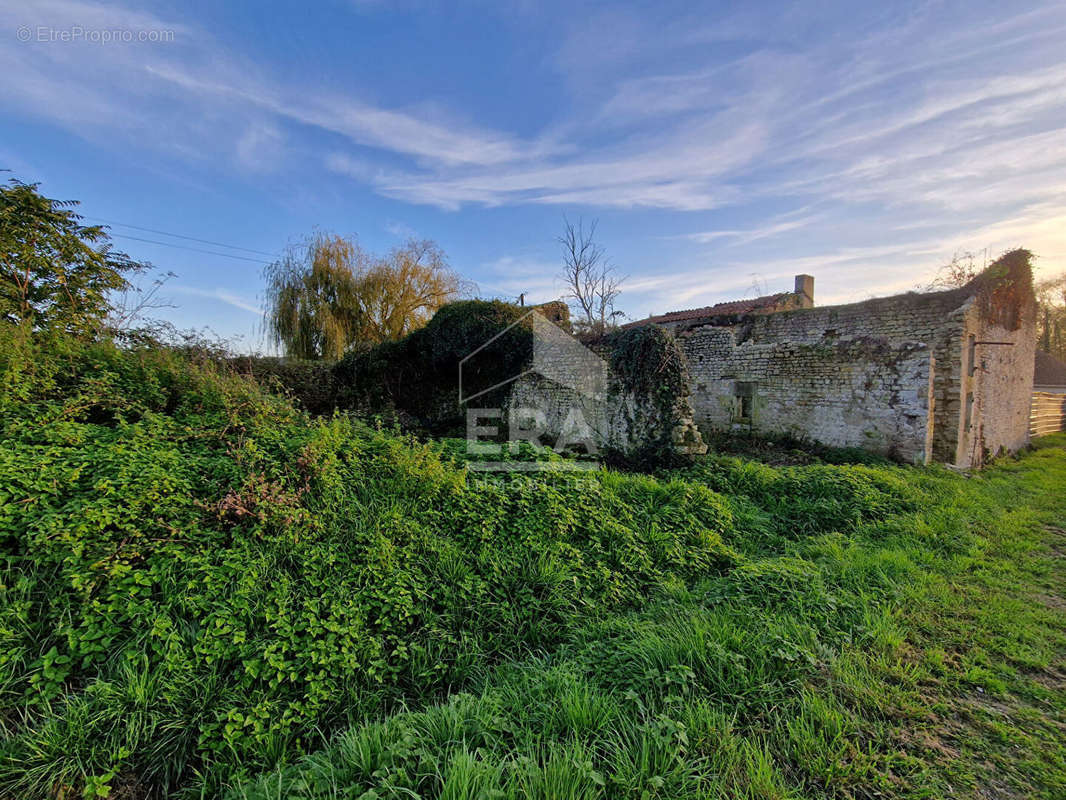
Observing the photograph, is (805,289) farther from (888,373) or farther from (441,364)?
(441,364)

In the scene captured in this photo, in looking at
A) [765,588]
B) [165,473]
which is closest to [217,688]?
[165,473]

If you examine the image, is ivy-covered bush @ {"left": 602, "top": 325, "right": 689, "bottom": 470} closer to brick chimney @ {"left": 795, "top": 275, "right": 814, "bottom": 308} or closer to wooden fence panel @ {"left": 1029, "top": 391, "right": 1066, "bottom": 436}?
brick chimney @ {"left": 795, "top": 275, "right": 814, "bottom": 308}

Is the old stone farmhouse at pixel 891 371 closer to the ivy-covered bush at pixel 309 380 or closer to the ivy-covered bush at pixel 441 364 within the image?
the ivy-covered bush at pixel 441 364

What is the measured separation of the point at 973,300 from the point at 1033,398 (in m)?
8.74

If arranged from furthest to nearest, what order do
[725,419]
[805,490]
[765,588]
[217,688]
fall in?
[725,419] < [805,490] < [765,588] < [217,688]

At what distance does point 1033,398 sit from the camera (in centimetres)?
1271

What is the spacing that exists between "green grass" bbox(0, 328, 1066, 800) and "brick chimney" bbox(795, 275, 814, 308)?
44.6 feet

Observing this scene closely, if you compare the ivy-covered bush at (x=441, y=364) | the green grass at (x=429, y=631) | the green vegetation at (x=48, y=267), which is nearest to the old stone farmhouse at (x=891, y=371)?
the green grass at (x=429, y=631)

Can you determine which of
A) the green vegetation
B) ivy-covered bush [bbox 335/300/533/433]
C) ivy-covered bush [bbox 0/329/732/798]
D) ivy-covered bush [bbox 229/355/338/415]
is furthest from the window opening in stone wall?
the green vegetation

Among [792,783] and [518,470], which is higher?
[518,470]

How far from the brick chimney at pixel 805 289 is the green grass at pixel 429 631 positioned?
13591 millimetres

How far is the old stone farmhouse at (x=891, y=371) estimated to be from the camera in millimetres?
7824

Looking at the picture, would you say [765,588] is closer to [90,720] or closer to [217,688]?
[217,688]

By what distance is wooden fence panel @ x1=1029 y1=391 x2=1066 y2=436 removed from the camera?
507 inches
